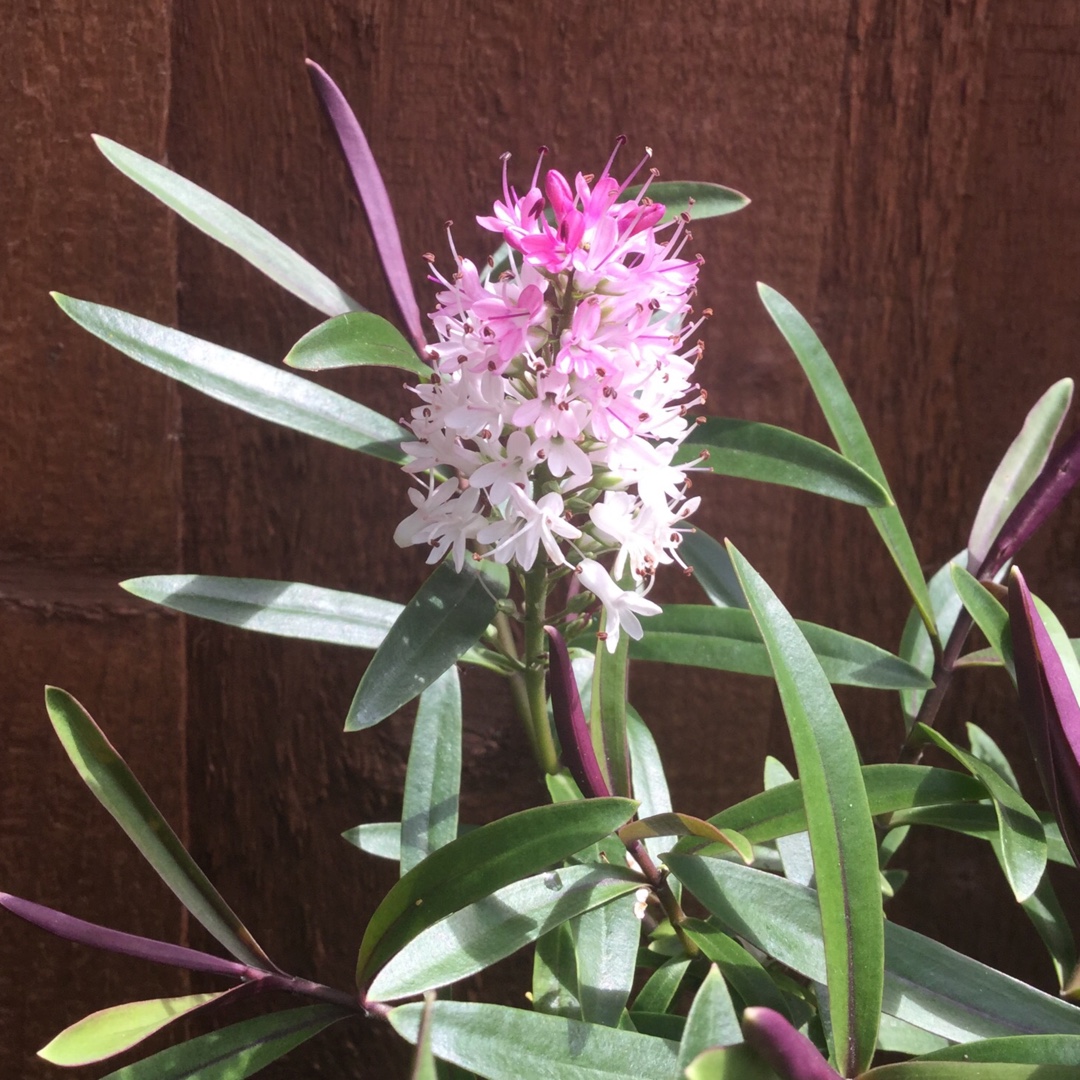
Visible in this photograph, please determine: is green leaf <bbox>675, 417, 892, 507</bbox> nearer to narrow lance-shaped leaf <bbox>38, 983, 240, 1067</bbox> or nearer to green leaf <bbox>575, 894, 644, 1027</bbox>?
green leaf <bbox>575, 894, 644, 1027</bbox>

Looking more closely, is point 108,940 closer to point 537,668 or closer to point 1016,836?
point 537,668

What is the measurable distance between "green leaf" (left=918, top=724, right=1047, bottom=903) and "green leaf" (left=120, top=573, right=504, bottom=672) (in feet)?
1.00

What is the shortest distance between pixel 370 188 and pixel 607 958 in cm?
48

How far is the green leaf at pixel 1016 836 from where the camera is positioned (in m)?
0.49

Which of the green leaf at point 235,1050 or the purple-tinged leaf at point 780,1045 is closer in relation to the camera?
the purple-tinged leaf at point 780,1045

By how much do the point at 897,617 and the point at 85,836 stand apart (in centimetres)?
79

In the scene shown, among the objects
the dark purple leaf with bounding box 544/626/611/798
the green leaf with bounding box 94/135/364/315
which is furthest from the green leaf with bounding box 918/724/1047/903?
the green leaf with bounding box 94/135/364/315

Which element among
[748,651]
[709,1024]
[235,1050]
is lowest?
[235,1050]

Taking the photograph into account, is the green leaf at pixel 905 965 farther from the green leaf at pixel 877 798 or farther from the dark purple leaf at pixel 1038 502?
the dark purple leaf at pixel 1038 502

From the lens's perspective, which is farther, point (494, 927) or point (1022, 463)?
point (1022, 463)

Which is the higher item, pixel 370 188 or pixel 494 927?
pixel 370 188

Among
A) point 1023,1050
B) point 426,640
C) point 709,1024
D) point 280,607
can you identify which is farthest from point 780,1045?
point 280,607

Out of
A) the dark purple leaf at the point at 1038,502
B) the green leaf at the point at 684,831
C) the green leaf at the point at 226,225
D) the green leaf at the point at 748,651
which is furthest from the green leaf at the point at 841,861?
the green leaf at the point at 226,225

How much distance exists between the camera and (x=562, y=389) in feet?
1.50
